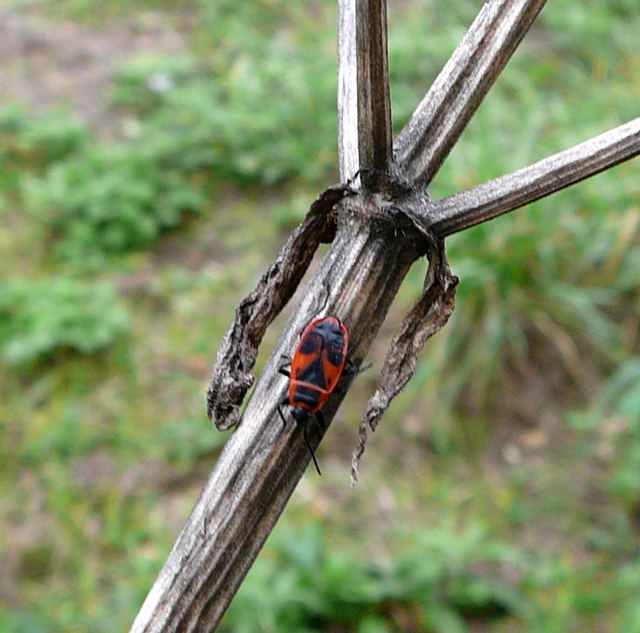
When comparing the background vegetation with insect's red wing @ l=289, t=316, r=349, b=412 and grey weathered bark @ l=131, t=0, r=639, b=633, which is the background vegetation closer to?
insect's red wing @ l=289, t=316, r=349, b=412

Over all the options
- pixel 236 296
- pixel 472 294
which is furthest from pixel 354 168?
pixel 236 296

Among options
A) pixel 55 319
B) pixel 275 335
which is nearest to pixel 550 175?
pixel 275 335

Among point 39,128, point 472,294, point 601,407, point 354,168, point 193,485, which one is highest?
point 39,128

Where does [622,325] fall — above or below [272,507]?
above

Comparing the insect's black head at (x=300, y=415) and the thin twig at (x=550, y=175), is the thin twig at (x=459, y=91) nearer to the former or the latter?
the thin twig at (x=550, y=175)

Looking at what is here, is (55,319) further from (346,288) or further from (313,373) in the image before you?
(346,288)

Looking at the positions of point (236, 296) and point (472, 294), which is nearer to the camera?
point (472, 294)

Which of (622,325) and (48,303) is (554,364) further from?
(48,303)
